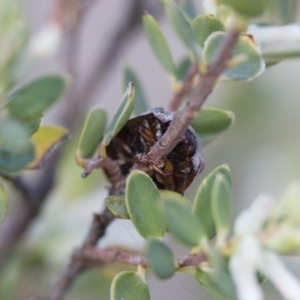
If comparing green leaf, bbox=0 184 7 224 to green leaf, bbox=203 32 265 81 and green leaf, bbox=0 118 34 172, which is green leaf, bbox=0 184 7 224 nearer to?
green leaf, bbox=0 118 34 172

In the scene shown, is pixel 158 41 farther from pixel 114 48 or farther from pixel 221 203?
pixel 114 48

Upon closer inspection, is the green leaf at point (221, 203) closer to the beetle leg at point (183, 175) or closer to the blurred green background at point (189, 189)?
the beetle leg at point (183, 175)

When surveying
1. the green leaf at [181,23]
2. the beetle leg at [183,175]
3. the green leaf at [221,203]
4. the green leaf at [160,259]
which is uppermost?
the green leaf at [181,23]

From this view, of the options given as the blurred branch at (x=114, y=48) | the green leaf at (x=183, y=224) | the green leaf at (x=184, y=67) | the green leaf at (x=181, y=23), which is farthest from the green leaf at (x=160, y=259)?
the blurred branch at (x=114, y=48)

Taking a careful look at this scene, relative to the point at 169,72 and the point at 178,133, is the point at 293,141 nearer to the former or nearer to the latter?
the point at 169,72

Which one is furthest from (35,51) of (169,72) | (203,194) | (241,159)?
(241,159)

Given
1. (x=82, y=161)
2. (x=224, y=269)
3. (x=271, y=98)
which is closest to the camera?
(x=224, y=269)
